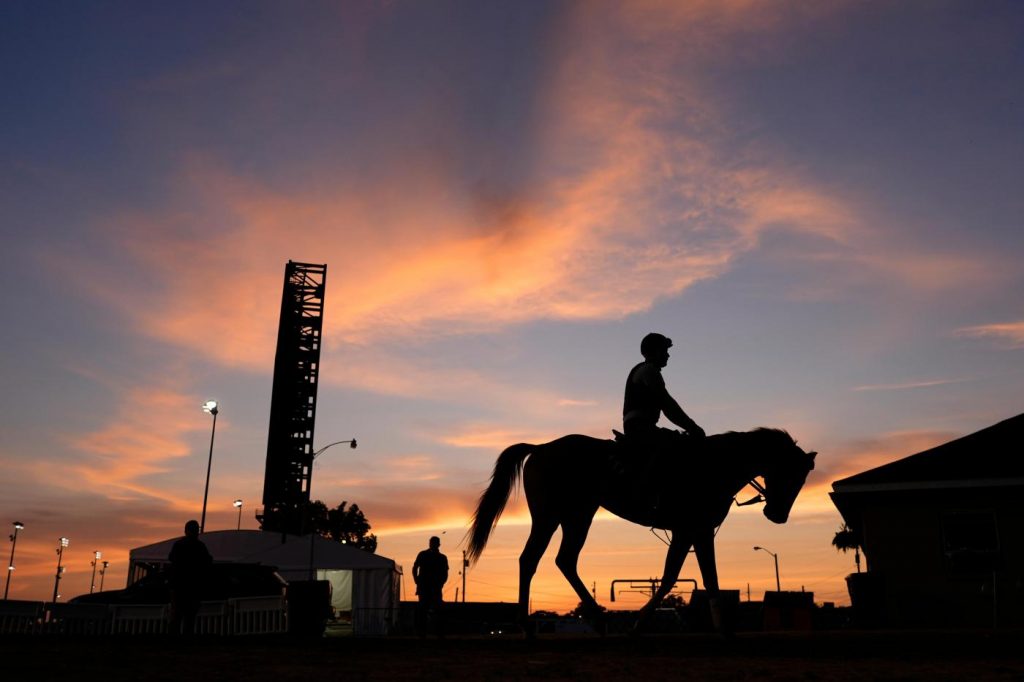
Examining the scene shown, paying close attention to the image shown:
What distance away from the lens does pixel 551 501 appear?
938 cm

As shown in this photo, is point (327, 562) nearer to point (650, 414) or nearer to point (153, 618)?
point (153, 618)

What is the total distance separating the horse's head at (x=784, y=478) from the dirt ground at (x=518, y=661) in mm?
1743

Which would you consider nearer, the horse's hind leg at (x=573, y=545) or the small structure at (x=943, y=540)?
the horse's hind leg at (x=573, y=545)

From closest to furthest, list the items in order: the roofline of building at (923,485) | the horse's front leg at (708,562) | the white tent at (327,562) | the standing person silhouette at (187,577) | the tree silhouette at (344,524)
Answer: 1. the horse's front leg at (708,562)
2. the standing person silhouette at (187,577)
3. the roofline of building at (923,485)
4. the white tent at (327,562)
5. the tree silhouette at (344,524)

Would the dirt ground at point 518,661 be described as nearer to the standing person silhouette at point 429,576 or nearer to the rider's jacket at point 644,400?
the rider's jacket at point 644,400

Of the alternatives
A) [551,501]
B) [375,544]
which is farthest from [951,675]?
[375,544]

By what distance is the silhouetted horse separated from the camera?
9.09 meters

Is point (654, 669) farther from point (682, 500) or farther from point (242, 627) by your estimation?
point (242, 627)

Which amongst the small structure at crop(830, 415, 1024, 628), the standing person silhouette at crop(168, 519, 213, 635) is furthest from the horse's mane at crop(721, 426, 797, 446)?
the small structure at crop(830, 415, 1024, 628)

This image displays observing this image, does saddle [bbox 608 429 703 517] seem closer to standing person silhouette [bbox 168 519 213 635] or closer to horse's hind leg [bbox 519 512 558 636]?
horse's hind leg [bbox 519 512 558 636]

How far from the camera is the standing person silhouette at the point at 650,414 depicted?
9.19m

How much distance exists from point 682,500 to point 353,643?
12.0 ft

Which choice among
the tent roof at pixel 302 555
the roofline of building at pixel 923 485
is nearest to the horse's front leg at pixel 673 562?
the roofline of building at pixel 923 485

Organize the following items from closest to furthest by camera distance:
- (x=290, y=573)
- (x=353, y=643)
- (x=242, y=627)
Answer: (x=353, y=643), (x=242, y=627), (x=290, y=573)
